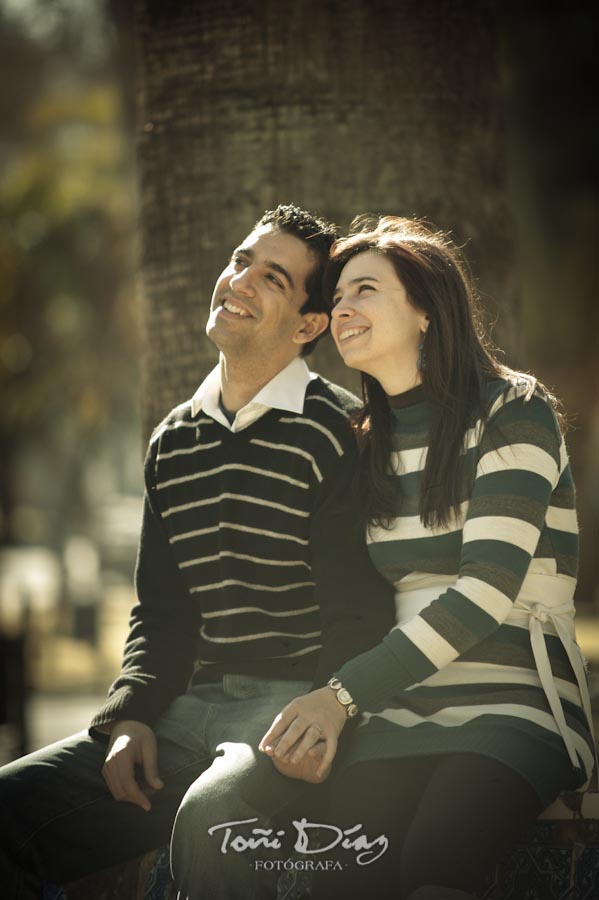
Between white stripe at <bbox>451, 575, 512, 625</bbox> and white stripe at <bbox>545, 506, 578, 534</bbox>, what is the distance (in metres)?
0.33

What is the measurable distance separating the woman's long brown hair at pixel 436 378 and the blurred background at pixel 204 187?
3.25ft

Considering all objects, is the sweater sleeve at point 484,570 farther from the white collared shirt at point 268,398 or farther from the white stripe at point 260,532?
the white collared shirt at point 268,398

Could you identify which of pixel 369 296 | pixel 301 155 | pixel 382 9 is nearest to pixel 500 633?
pixel 369 296

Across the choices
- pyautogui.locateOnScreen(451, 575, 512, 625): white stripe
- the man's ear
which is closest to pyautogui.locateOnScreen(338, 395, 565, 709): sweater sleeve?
pyautogui.locateOnScreen(451, 575, 512, 625): white stripe

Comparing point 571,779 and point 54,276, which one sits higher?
point 54,276

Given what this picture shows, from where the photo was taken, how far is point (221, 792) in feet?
10.6

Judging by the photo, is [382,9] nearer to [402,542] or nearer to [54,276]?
[402,542]

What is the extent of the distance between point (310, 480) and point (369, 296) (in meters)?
0.59

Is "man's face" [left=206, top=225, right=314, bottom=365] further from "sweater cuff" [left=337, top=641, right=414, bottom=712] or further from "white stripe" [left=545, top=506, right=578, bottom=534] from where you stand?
"sweater cuff" [left=337, top=641, right=414, bottom=712]

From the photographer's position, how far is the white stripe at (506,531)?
3.29m

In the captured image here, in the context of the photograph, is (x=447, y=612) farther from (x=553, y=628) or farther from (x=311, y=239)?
(x=311, y=239)

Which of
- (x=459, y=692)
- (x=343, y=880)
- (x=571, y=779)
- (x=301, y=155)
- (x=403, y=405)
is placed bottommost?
(x=343, y=880)

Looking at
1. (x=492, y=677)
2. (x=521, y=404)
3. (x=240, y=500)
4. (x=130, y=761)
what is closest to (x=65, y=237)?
(x=240, y=500)

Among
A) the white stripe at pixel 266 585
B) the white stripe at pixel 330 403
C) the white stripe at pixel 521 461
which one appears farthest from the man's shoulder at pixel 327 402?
the white stripe at pixel 521 461
